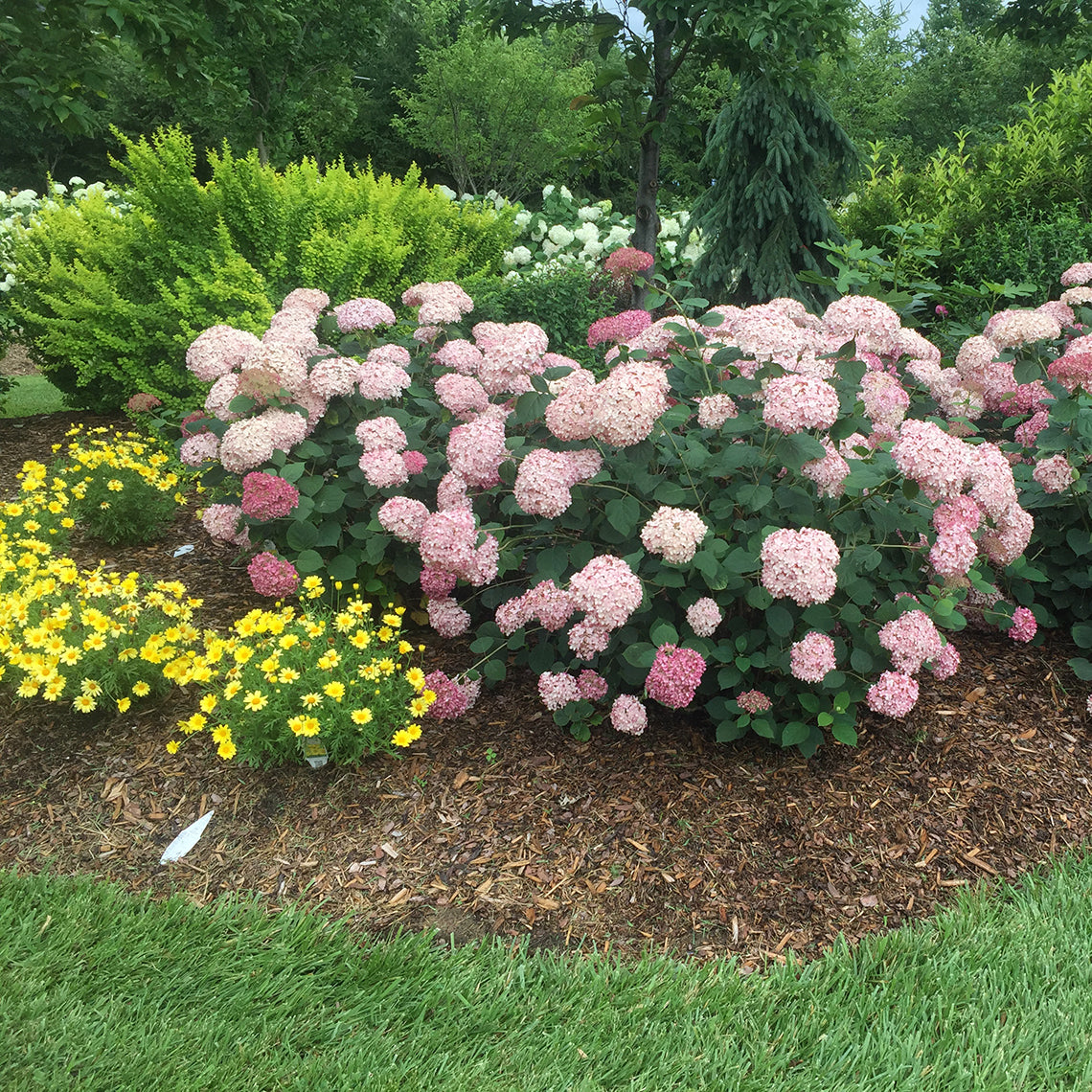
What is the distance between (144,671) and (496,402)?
1.56 meters

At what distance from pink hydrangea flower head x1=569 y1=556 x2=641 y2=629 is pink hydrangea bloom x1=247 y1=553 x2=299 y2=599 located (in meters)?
1.04

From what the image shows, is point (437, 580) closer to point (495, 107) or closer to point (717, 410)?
point (717, 410)

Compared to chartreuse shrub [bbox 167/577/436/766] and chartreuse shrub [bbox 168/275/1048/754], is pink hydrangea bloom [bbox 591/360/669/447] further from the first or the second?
chartreuse shrub [bbox 167/577/436/766]

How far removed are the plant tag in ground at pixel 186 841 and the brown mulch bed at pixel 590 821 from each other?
39 millimetres

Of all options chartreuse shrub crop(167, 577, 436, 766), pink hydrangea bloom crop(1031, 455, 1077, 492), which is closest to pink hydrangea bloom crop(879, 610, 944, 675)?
pink hydrangea bloom crop(1031, 455, 1077, 492)

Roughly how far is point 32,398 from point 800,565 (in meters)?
10.4

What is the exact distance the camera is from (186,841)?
2.56 meters

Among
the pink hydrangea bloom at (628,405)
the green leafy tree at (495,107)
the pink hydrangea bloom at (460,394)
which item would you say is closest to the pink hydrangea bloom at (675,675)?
the pink hydrangea bloom at (628,405)

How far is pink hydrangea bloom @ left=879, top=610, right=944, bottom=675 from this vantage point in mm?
2469

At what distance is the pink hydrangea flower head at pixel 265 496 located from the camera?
2.84 meters

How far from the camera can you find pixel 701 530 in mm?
2426

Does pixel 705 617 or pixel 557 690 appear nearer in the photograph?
pixel 705 617

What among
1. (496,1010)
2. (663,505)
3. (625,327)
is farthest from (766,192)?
(496,1010)

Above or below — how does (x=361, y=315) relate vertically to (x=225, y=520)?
above
